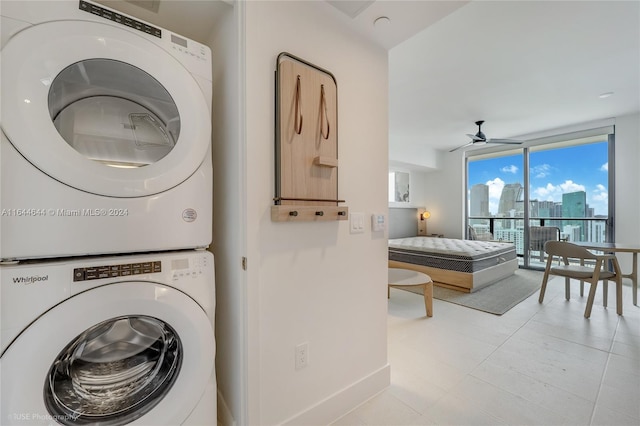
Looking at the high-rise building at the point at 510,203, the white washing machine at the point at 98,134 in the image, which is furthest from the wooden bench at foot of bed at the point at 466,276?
the white washing machine at the point at 98,134

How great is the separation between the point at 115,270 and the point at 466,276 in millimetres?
3897

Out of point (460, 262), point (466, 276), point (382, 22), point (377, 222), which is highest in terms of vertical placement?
point (382, 22)

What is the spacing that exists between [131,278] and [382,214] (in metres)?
1.32

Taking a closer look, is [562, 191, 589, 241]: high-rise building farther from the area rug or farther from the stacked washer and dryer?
the stacked washer and dryer

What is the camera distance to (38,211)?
2.62 ft

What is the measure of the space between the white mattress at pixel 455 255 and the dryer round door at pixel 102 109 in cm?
372

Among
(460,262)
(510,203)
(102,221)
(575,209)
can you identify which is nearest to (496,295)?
(460,262)

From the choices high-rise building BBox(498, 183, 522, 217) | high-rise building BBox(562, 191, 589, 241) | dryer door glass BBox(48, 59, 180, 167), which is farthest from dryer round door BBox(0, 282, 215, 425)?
high-rise building BBox(498, 183, 522, 217)

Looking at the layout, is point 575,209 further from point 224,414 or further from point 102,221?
point 102,221

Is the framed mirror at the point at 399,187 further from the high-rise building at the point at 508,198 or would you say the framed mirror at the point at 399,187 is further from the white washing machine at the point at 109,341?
the white washing machine at the point at 109,341

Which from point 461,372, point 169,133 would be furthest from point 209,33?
point 461,372

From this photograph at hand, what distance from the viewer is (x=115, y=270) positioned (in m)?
0.89

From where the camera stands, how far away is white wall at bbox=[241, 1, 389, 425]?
3.90 ft

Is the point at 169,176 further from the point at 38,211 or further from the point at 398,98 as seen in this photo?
the point at 398,98
